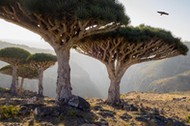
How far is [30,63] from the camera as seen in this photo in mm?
36219

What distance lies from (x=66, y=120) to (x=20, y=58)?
22.4m

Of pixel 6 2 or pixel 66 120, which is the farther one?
pixel 6 2

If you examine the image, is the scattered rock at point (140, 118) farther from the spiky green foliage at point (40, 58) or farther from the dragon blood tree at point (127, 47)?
the spiky green foliage at point (40, 58)

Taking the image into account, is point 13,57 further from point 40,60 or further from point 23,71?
point 23,71

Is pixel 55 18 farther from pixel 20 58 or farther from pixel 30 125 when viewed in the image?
pixel 20 58

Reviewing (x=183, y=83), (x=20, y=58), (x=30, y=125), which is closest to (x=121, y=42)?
(x=30, y=125)

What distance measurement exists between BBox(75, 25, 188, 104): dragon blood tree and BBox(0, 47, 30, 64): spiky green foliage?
1051cm

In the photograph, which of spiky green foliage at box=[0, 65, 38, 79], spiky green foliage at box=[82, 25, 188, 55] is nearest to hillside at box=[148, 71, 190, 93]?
spiky green foliage at box=[0, 65, 38, 79]

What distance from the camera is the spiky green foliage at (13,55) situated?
35.4 m

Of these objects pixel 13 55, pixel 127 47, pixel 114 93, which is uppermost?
pixel 13 55

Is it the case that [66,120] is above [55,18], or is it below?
below

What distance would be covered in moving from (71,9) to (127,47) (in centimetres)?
1004

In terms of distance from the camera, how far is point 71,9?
54.2ft

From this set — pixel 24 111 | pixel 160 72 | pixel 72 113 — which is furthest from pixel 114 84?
pixel 160 72
